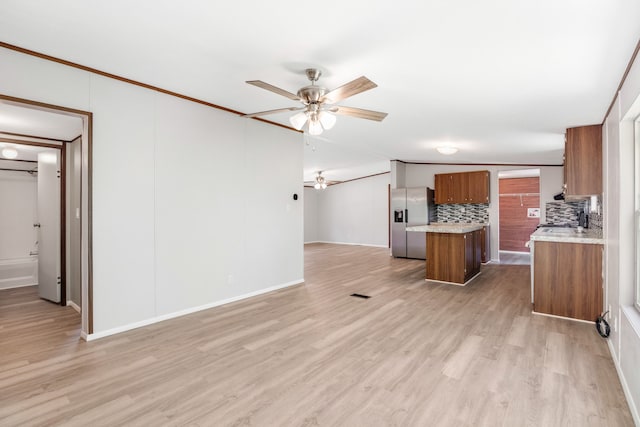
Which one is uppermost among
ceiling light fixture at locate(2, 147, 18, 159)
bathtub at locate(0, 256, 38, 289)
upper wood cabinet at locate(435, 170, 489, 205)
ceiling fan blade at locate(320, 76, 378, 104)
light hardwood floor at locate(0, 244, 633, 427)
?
ceiling fan blade at locate(320, 76, 378, 104)

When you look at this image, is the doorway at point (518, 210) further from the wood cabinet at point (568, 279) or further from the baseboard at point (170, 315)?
the baseboard at point (170, 315)

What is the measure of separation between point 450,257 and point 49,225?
231 inches

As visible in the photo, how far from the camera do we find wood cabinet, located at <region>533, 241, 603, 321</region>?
3.35 meters

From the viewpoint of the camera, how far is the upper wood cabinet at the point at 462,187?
295 inches

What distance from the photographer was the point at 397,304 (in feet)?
13.4

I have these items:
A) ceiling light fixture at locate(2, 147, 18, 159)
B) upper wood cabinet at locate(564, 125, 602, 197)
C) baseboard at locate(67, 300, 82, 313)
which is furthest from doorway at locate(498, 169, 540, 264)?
ceiling light fixture at locate(2, 147, 18, 159)

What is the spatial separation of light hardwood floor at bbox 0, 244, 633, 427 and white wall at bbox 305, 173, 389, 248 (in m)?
6.44

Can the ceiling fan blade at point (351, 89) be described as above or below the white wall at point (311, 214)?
above

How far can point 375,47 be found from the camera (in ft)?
7.84

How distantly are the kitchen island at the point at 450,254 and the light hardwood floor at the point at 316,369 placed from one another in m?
1.09

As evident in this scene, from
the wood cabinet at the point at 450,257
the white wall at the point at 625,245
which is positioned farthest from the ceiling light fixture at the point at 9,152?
the white wall at the point at 625,245

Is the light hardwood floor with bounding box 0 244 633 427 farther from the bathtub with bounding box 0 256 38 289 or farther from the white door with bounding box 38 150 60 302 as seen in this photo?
the bathtub with bounding box 0 256 38 289

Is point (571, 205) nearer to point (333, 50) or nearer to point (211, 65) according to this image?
point (333, 50)

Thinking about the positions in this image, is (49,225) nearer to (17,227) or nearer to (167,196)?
(17,227)
